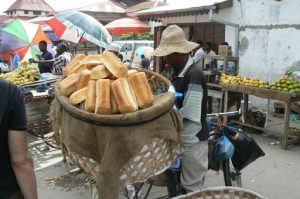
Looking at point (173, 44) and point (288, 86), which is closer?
point (173, 44)

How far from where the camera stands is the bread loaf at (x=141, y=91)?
75.9 inches

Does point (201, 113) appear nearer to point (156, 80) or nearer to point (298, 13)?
point (156, 80)

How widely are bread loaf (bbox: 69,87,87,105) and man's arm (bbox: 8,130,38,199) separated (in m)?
0.31

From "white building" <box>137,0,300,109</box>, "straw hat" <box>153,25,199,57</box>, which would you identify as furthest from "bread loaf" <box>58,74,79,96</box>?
"white building" <box>137,0,300,109</box>

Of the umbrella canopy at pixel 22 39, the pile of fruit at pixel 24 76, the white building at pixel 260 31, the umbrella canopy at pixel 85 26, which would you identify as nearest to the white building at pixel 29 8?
the umbrella canopy at pixel 22 39

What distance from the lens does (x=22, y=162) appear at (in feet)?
6.15

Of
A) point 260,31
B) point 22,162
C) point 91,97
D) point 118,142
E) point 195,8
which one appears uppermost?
point 195,8

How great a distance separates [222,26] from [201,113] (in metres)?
8.44

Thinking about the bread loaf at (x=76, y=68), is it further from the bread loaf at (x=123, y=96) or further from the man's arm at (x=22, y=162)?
the man's arm at (x=22, y=162)

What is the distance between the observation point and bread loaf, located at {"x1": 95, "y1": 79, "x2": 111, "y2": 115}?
1.83m

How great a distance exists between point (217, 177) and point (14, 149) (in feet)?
11.8

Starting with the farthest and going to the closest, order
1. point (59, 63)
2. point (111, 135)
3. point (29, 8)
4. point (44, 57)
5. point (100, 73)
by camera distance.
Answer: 1. point (29, 8)
2. point (44, 57)
3. point (59, 63)
4. point (100, 73)
5. point (111, 135)

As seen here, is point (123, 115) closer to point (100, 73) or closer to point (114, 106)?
point (114, 106)

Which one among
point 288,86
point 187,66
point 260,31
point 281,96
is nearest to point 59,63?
point 281,96
